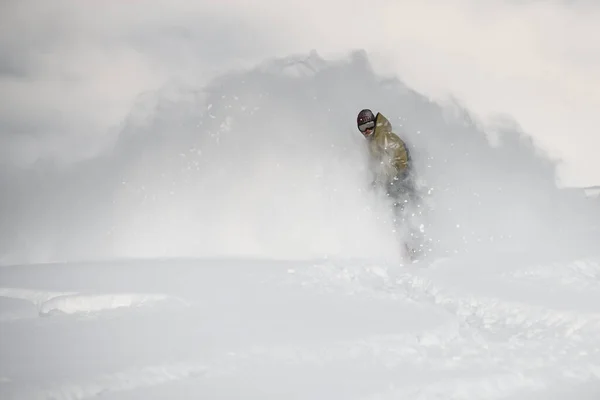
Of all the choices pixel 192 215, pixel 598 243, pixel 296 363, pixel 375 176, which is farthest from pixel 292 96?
pixel 296 363

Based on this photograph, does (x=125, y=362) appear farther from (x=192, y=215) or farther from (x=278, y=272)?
(x=192, y=215)

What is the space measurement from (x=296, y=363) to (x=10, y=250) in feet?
34.1

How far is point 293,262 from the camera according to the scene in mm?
6648

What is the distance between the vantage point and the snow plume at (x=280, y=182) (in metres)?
8.95

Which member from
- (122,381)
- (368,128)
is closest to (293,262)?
(368,128)

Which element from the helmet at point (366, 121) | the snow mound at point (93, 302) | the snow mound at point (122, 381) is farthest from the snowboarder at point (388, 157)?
the snow mound at point (122, 381)

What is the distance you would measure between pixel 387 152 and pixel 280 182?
122 inches

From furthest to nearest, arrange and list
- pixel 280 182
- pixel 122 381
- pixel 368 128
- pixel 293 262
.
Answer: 1. pixel 280 182
2. pixel 368 128
3. pixel 293 262
4. pixel 122 381

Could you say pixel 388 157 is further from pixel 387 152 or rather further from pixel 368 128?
pixel 368 128

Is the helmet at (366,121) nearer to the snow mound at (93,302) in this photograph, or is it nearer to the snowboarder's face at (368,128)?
the snowboarder's face at (368,128)

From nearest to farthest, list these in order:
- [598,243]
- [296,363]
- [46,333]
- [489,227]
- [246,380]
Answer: [246,380] → [296,363] → [46,333] → [598,243] → [489,227]

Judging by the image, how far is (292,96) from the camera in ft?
39.9

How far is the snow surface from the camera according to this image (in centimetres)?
341

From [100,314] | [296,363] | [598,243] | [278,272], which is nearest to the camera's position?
[296,363]
